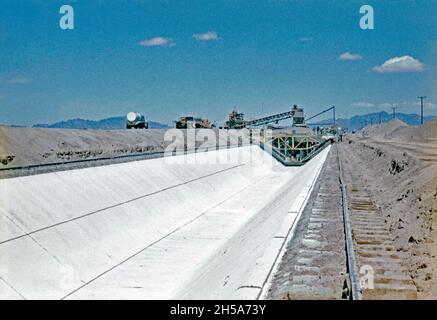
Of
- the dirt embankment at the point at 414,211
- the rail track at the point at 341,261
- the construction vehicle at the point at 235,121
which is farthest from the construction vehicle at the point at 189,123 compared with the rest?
the rail track at the point at 341,261

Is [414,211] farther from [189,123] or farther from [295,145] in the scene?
[189,123]

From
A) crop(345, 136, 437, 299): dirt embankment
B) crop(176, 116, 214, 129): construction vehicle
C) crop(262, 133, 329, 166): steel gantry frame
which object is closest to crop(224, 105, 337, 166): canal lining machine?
crop(262, 133, 329, 166): steel gantry frame

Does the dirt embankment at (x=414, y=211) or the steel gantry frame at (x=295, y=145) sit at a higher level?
the steel gantry frame at (x=295, y=145)

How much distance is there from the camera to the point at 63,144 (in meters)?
54.1

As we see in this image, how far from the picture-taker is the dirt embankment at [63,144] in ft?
139

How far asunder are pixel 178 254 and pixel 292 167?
165 ft

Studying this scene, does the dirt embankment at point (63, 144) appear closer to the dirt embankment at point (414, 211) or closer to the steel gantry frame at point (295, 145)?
the dirt embankment at point (414, 211)

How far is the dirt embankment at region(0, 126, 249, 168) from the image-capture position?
4237 centimetres

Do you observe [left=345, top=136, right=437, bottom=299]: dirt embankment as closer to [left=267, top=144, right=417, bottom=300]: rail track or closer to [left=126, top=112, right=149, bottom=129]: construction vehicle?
[left=267, top=144, right=417, bottom=300]: rail track

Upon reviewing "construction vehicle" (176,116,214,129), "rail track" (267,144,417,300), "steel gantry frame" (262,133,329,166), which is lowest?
"rail track" (267,144,417,300)

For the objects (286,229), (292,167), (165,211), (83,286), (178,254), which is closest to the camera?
(83,286)

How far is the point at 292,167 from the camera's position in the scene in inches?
2795

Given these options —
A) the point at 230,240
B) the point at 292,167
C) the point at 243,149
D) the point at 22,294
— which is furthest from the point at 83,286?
the point at 292,167
